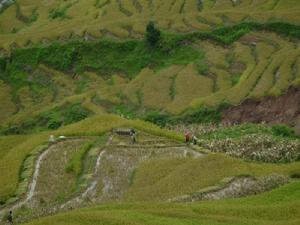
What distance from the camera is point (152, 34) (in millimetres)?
84625

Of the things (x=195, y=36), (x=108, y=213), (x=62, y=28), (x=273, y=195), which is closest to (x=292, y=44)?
(x=195, y=36)

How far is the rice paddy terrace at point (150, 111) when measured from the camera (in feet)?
103

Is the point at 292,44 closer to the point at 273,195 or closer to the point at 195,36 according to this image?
the point at 195,36

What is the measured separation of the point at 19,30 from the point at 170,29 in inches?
1246

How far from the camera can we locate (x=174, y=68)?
80.9m

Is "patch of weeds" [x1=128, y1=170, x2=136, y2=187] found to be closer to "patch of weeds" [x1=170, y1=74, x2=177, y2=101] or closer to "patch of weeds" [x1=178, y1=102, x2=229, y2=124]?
"patch of weeds" [x1=178, y1=102, x2=229, y2=124]

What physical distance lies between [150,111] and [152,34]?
17.8 metres

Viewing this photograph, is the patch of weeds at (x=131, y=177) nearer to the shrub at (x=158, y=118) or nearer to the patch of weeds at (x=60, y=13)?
the shrub at (x=158, y=118)

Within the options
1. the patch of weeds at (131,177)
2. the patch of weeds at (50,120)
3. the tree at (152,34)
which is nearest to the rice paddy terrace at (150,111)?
the patch of weeds at (131,177)

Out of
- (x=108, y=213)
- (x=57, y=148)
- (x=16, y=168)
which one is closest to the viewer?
(x=108, y=213)

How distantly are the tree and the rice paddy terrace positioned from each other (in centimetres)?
55

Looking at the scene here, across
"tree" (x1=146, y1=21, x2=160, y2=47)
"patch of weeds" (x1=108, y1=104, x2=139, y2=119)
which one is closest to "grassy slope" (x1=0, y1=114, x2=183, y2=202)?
"patch of weeds" (x1=108, y1=104, x2=139, y2=119)

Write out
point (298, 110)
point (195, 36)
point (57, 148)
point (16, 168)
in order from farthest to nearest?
point (195, 36), point (298, 110), point (57, 148), point (16, 168)

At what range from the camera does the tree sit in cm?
8450
